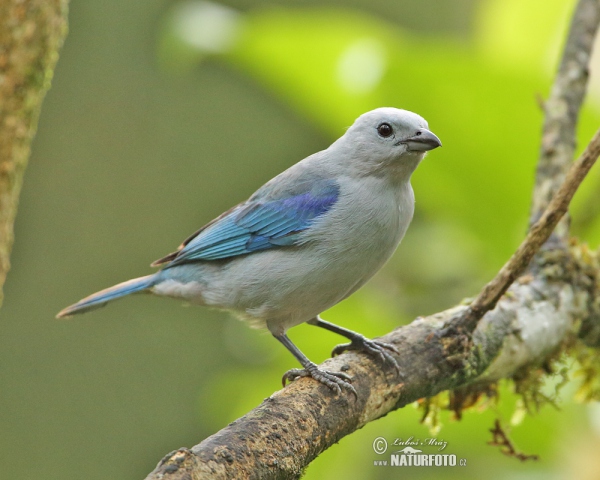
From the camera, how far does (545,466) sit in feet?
13.2

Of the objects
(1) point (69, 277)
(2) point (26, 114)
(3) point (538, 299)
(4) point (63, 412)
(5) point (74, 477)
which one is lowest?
(5) point (74, 477)

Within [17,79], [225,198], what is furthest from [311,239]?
[225,198]

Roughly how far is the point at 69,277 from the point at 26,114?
6.71 meters

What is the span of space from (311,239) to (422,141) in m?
0.72

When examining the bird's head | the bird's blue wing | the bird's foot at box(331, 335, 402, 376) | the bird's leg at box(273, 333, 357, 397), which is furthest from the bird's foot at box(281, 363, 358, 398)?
the bird's head

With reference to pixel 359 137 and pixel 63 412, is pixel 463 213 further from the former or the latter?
pixel 63 412

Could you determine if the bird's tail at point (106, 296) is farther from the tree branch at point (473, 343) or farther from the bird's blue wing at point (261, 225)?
the tree branch at point (473, 343)

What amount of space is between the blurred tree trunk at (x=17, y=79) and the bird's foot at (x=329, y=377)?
4.43 feet

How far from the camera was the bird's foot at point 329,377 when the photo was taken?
10.6ft

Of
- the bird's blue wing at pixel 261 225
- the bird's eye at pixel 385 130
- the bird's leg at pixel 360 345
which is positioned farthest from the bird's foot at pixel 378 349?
the bird's eye at pixel 385 130

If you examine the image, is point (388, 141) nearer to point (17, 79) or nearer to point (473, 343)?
A: point (473, 343)

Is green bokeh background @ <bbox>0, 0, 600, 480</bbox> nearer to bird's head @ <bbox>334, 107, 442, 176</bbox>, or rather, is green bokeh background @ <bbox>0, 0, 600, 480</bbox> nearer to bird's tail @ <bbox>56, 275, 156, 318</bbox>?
bird's head @ <bbox>334, 107, 442, 176</bbox>

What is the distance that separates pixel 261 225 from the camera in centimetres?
418

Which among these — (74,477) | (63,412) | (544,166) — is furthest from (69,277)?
(544,166)
